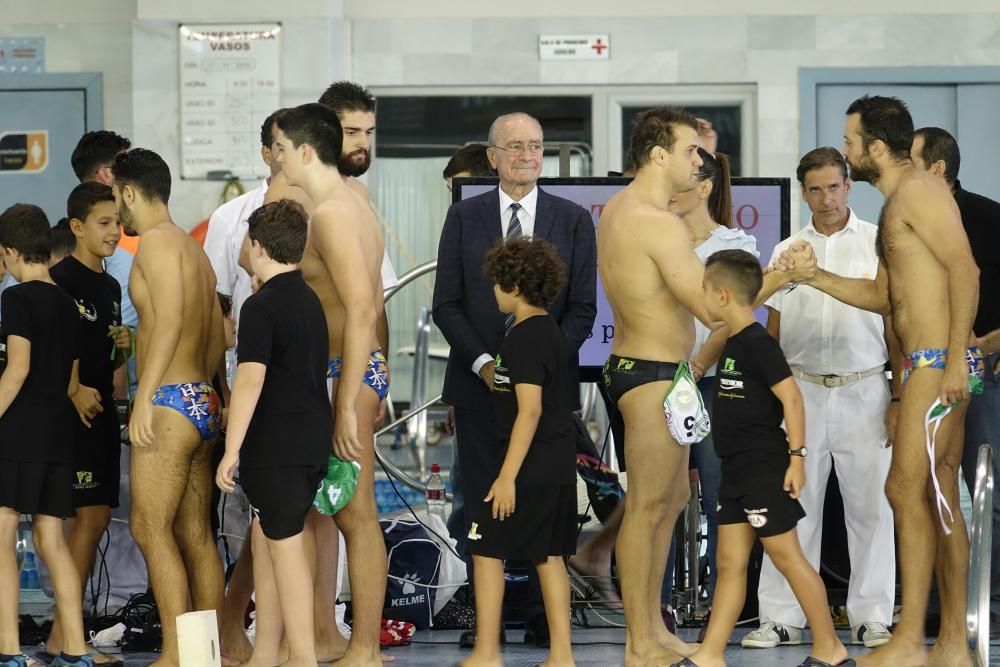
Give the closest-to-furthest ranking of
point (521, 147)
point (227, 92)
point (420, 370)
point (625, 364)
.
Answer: point (625, 364) < point (521, 147) < point (227, 92) < point (420, 370)

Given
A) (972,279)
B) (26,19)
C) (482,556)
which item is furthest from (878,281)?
(26,19)

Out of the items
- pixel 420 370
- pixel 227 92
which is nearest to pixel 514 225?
pixel 227 92

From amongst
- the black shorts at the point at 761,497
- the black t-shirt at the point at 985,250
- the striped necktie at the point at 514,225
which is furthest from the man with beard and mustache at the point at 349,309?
the black t-shirt at the point at 985,250

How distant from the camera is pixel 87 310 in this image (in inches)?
201

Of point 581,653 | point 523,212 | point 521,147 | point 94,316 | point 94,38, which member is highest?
point 94,38

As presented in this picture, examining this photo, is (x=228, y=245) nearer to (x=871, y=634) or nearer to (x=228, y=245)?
(x=228, y=245)

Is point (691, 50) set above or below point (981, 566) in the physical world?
above

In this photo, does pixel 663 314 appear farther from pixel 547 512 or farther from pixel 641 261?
pixel 547 512

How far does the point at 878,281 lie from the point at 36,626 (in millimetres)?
3373

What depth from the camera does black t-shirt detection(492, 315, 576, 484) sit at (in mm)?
4520

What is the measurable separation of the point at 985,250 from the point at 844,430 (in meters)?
0.89

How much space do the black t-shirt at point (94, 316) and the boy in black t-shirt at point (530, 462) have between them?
1.45 m

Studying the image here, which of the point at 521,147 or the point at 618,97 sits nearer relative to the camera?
the point at 521,147

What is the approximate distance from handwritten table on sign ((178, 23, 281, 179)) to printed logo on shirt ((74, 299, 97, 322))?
13.4 feet
